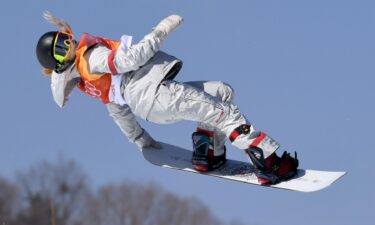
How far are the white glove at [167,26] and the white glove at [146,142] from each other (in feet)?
5.50

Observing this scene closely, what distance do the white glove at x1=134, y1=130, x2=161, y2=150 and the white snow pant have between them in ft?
3.33

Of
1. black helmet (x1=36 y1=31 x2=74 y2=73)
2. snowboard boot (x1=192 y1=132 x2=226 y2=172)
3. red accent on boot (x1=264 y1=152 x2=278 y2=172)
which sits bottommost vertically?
snowboard boot (x1=192 y1=132 x2=226 y2=172)

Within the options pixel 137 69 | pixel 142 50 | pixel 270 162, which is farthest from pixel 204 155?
pixel 142 50

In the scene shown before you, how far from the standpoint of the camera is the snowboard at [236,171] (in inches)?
328

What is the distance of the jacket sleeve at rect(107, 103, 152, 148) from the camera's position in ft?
29.8

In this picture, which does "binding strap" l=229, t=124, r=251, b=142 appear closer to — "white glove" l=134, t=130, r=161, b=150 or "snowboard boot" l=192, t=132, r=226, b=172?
"snowboard boot" l=192, t=132, r=226, b=172

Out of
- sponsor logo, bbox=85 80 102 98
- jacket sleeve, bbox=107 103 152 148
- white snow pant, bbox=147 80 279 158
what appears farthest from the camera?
jacket sleeve, bbox=107 103 152 148

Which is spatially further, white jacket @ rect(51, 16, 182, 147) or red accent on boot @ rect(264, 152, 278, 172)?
red accent on boot @ rect(264, 152, 278, 172)

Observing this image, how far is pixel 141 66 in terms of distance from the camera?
8344 millimetres

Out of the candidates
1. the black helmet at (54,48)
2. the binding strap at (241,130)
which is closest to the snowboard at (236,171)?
the binding strap at (241,130)

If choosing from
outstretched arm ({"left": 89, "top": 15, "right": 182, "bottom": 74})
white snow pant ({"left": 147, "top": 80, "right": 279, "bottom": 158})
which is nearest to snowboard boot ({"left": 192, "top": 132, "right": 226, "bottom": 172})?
white snow pant ({"left": 147, "top": 80, "right": 279, "bottom": 158})

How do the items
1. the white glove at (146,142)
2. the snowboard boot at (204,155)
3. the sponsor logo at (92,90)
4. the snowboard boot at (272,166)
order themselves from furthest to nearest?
the white glove at (146,142) < the snowboard boot at (204,155) < the sponsor logo at (92,90) < the snowboard boot at (272,166)

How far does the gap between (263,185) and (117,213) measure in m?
7.37

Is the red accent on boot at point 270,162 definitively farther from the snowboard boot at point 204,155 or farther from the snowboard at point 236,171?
the snowboard boot at point 204,155
